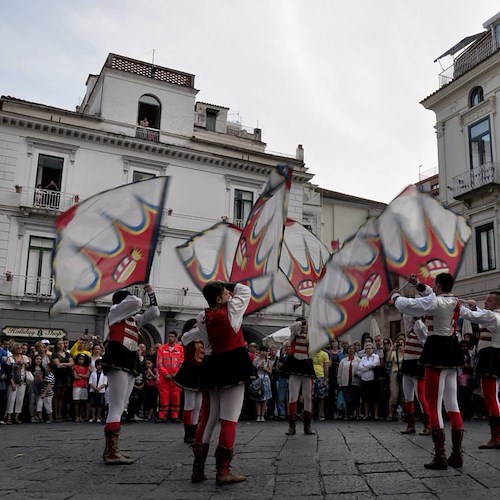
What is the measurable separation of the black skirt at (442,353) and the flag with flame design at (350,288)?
2.55 ft

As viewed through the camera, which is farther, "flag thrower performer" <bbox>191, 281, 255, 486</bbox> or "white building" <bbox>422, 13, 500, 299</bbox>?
"white building" <bbox>422, 13, 500, 299</bbox>

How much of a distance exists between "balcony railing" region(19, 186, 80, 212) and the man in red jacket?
1334 centimetres

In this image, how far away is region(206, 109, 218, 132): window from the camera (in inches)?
1377

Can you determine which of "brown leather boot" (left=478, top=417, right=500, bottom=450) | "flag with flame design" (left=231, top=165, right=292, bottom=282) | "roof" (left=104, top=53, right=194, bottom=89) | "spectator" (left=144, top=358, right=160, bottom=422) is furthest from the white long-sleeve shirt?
"roof" (left=104, top=53, right=194, bottom=89)

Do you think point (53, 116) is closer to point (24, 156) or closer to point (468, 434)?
point (24, 156)

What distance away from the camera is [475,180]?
25.2 meters

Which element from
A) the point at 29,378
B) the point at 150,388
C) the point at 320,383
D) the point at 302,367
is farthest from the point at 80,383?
the point at 302,367

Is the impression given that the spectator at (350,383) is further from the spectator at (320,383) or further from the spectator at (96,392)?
the spectator at (96,392)

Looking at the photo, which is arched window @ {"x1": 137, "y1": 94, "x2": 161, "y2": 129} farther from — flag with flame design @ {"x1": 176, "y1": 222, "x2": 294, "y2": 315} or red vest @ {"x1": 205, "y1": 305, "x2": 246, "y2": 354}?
red vest @ {"x1": 205, "y1": 305, "x2": 246, "y2": 354}

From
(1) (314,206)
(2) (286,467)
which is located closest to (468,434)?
(2) (286,467)

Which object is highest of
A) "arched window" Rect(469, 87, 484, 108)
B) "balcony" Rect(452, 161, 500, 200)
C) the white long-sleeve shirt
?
"arched window" Rect(469, 87, 484, 108)

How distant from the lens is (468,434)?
9.88 metres

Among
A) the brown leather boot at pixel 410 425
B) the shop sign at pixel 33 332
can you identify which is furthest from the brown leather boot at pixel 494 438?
the shop sign at pixel 33 332

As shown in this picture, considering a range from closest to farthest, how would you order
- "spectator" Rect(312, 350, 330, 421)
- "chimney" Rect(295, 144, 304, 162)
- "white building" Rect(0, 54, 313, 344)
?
1. "spectator" Rect(312, 350, 330, 421)
2. "white building" Rect(0, 54, 313, 344)
3. "chimney" Rect(295, 144, 304, 162)
